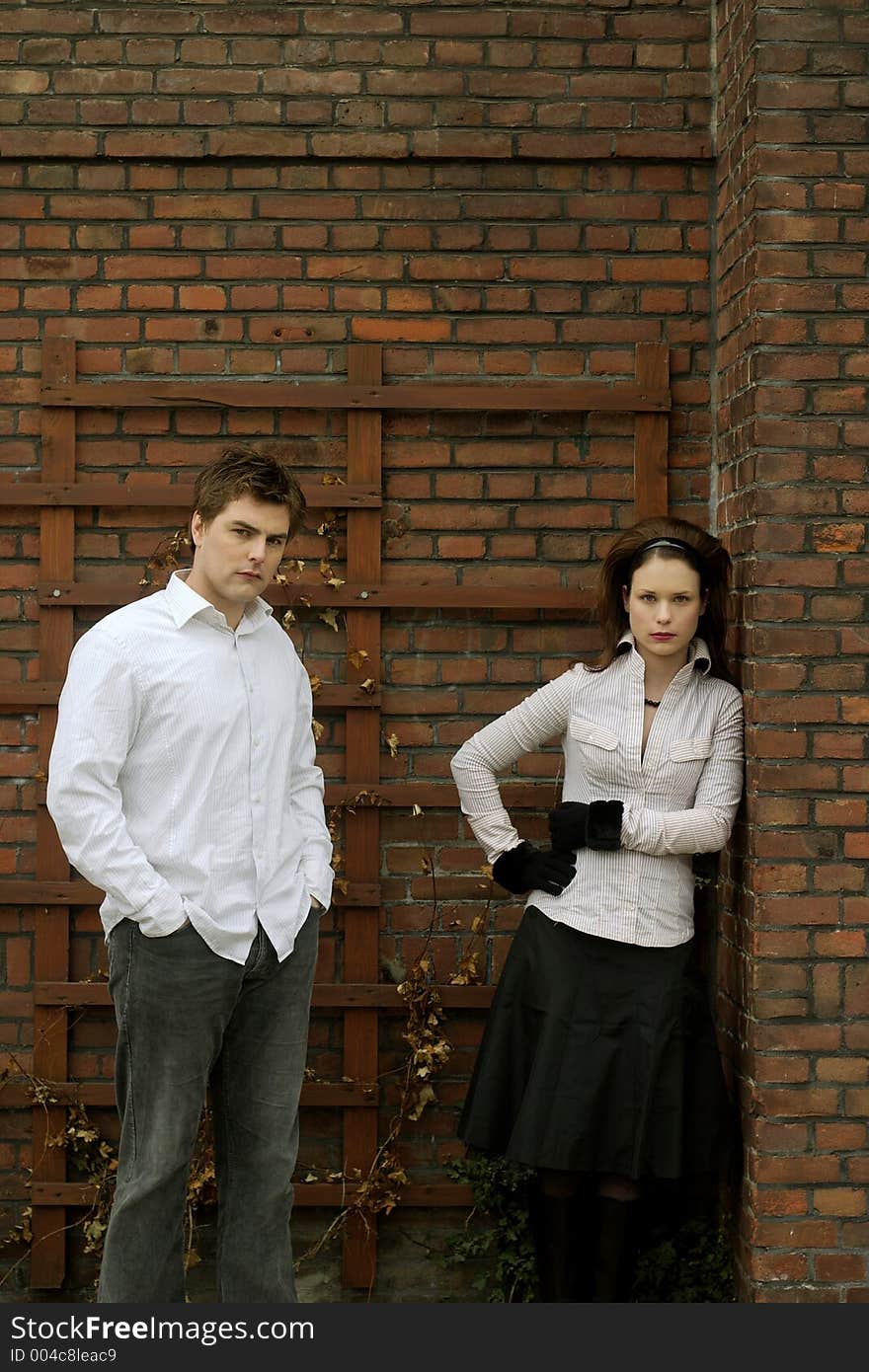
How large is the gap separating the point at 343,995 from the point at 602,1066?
80cm

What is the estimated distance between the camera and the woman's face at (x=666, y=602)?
3064 mm

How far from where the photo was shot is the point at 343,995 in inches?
139

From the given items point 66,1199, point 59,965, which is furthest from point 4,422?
point 66,1199

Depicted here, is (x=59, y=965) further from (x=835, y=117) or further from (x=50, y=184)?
(x=835, y=117)

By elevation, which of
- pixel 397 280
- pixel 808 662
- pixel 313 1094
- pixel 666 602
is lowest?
pixel 313 1094

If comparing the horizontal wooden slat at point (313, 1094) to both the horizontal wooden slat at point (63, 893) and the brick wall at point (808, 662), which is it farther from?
the brick wall at point (808, 662)

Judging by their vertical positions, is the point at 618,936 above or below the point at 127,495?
below

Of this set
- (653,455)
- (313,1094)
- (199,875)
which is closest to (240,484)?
(199,875)

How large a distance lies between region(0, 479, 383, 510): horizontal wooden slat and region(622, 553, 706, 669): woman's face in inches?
32.0

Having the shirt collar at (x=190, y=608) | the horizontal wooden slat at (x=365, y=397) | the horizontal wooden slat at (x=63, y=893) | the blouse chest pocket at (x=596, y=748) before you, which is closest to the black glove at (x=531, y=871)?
the blouse chest pocket at (x=596, y=748)

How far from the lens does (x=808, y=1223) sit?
312cm

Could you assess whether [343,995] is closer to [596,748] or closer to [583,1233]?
[583,1233]

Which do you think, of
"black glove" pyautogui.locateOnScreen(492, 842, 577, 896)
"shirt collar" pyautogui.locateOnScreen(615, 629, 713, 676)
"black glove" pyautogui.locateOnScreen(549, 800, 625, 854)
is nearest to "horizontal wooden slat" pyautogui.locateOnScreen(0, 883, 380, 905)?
"black glove" pyautogui.locateOnScreen(492, 842, 577, 896)

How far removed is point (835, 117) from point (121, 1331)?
318 centimetres
